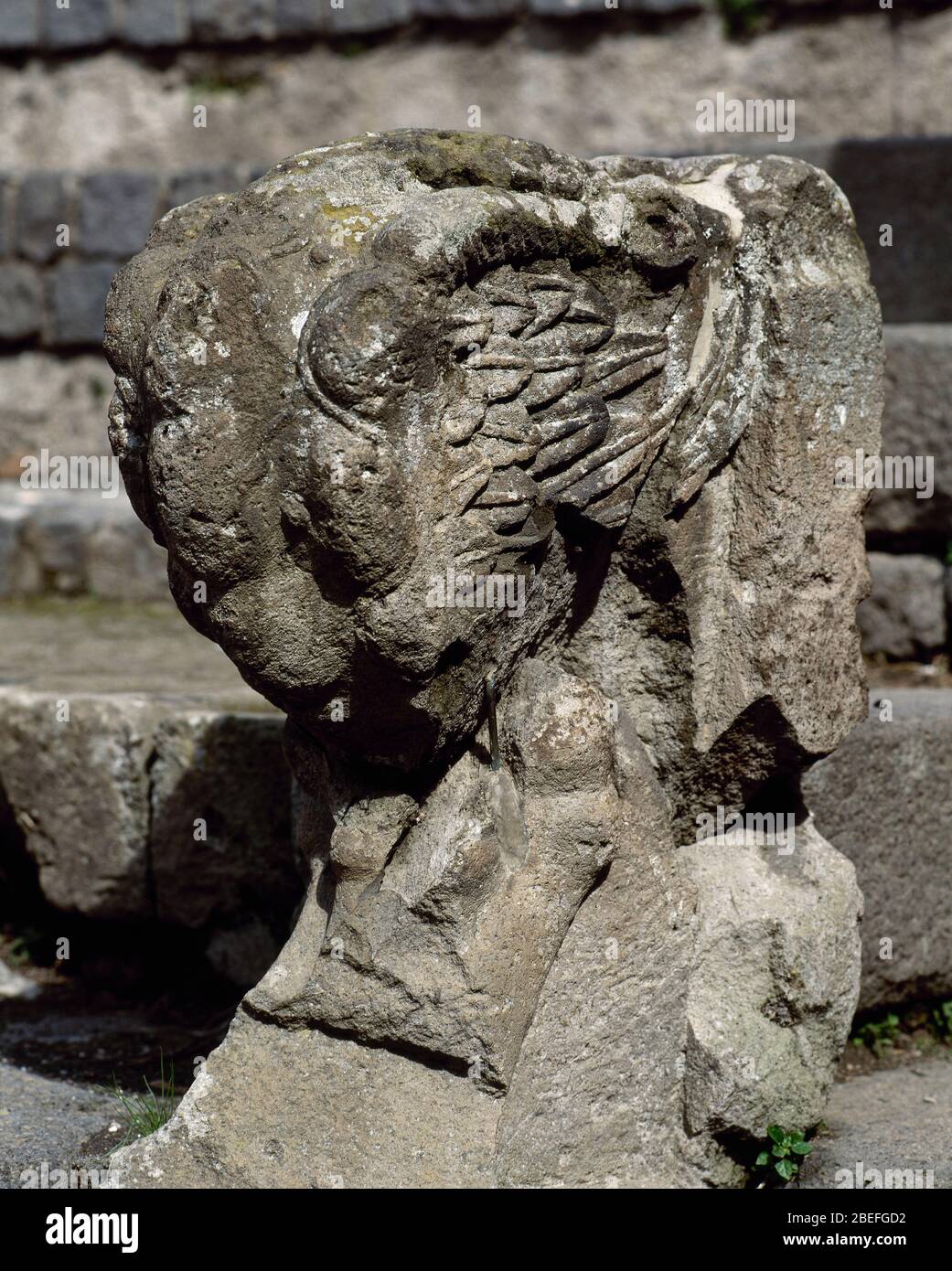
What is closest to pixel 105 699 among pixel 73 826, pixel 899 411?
pixel 73 826

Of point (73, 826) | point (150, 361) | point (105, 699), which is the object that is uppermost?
point (150, 361)

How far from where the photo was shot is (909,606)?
16.6 feet

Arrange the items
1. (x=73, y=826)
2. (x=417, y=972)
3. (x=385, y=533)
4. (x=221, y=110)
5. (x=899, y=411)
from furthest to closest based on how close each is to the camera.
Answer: (x=221, y=110) → (x=899, y=411) → (x=73, y=826) → (x=417, y=972) → (x=385, y=533)

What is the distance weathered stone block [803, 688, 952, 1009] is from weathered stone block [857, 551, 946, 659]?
1491mm

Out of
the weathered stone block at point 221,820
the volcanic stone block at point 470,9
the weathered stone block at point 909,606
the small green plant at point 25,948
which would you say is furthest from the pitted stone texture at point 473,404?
the volcanic stone block at point 470,9

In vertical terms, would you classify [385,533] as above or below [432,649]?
above

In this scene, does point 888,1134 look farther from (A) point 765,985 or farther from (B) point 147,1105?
(B) point 147,1105

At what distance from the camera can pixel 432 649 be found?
2330mm

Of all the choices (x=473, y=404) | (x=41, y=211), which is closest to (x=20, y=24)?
(x=41, y=211)

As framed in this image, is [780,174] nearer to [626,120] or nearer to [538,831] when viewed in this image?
[538,831]

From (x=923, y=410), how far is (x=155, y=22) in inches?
163

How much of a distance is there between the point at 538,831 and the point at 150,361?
0.90 m

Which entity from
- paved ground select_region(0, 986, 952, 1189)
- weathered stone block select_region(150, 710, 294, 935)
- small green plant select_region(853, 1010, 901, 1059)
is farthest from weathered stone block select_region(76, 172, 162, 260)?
small green plant select_region(853, 1010, 901, 1059)

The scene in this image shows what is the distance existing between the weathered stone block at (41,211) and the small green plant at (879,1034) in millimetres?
5054
